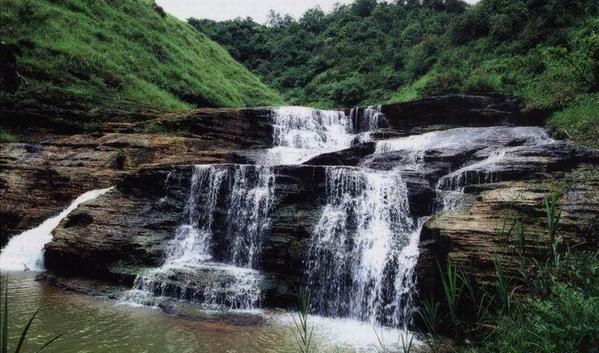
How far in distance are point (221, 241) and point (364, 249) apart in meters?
4.45

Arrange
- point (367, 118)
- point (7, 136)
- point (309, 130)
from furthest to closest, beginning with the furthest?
1. point (367, 118)
2. point (309, 130)
3. point (7, 136)

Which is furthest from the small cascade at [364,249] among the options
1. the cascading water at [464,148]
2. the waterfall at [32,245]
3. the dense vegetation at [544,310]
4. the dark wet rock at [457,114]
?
the waterfall at [32,245]

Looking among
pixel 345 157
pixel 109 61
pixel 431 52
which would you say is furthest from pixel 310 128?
pixel 431 52

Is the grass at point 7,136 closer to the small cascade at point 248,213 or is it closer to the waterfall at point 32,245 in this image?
the waterfall at point 32,245

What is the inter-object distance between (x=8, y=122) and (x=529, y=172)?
19.0 meters

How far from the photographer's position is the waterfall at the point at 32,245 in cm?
1339

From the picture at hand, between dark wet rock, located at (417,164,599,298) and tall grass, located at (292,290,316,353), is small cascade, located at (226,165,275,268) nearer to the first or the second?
tall grass, located at (292,290,316,353)

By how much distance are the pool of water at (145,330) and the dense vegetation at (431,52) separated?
20.7 feet

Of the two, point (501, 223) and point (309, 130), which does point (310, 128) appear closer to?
point (309, 130)

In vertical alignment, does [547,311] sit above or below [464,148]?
below

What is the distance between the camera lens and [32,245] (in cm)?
1404

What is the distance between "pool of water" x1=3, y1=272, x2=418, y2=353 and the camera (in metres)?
7.88

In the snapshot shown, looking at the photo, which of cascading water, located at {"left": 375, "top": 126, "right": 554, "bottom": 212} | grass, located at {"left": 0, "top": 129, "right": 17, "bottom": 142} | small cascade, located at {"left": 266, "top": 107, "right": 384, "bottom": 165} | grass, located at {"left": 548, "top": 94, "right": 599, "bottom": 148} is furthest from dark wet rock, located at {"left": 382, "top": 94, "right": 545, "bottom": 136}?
grass, located at {"left": 0, "top": 129, "right": 17, "bottom": 142}

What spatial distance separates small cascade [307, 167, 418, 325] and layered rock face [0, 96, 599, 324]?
39 millimetres
